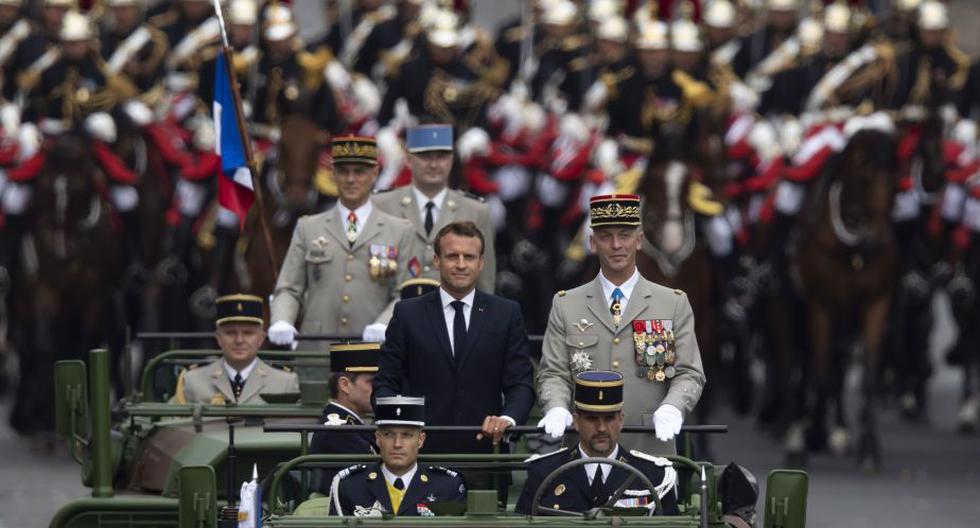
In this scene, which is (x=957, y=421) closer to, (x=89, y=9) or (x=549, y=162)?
(x=549, y=162)

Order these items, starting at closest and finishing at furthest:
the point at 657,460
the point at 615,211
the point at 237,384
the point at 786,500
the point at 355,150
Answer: the point at 786,500 < the point at 657,460 < the point at 615,211 < the point at 237,384 < the point at 355,150

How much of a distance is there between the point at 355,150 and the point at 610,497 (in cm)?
450

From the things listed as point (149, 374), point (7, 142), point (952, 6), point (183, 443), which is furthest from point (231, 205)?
point (952, 6)

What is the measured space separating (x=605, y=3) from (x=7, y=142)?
660 cm

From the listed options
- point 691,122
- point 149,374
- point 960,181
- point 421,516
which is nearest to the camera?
point 421,516

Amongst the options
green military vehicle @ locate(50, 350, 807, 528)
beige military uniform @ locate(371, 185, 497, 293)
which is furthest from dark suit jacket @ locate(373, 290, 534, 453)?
beige military uniform @ locate(371, 185, 497, 293)

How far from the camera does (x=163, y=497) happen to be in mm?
13812

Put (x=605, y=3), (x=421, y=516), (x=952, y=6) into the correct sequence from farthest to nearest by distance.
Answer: (x=952, y=6)
(x=605, y=3)
(x=421, y=516)

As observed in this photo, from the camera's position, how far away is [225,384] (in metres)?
14.8

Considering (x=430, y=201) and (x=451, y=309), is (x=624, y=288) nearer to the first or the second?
(x=451, y=309)

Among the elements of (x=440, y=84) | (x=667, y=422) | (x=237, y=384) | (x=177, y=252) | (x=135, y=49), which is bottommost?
(x=667, y=422)

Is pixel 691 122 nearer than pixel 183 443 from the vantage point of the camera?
No

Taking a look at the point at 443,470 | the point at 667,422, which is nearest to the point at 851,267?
the point at 667,422

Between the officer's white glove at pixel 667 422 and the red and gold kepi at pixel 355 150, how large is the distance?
3968 millimetres
